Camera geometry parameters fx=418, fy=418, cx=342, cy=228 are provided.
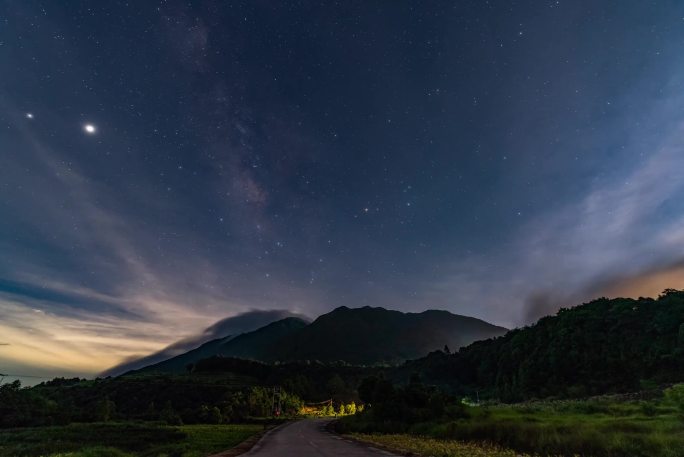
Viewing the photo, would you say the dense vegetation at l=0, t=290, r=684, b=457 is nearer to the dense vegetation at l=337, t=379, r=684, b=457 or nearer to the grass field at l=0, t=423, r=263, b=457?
the dense vegetation at l=337, t=379, r=684, b=457

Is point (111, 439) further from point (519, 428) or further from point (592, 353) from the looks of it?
point (592, 353)

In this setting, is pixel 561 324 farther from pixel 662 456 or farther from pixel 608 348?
pixel 662 456

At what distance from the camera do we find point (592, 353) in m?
95.1

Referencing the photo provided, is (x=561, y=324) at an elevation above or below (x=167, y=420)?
above

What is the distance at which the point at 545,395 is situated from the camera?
93375mm

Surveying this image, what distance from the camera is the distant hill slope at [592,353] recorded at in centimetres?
8331

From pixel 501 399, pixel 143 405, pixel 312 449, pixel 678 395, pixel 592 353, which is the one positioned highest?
pixel 592 353

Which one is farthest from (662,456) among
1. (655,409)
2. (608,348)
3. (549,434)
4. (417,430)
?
(608,348)

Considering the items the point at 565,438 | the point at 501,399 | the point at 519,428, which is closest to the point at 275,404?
the point at 501,399

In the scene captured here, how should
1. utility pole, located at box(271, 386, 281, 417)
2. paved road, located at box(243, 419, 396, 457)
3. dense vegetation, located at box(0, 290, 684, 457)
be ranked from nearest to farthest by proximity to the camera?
paved road, located at box(243, 419, 396, 457)
dense vegetation, located at box(0, 290, 684, 457)
utility pole, located at box(271, 386, 281, 417)

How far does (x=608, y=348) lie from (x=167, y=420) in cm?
9813

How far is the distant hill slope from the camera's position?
273ft

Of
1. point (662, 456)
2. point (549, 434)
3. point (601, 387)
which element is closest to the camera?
point (662, 456)

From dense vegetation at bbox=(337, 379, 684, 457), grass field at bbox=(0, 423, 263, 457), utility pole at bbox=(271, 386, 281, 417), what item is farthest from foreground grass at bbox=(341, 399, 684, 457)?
utility pole at bbox=(271, 386, 281, 417)
